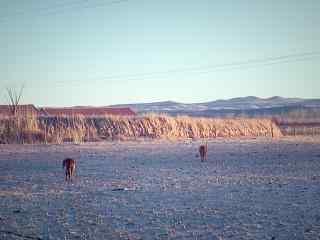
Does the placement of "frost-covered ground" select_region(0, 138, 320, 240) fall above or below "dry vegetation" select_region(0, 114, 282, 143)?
below

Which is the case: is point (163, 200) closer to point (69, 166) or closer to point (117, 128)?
point (69, 166)

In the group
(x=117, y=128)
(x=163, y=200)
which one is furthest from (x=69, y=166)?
(x=117, y=128)

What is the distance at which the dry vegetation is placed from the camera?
96.4ft

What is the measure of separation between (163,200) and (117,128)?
23485 millimetres

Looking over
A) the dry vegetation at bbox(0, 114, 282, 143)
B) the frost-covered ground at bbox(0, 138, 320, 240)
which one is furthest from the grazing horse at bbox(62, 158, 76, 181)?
the dry vegetation at bbox(0, 114, 282, 143)

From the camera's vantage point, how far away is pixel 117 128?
32.9 meters

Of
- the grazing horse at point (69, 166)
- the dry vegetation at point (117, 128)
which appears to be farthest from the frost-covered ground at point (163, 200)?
the dry vegetation at point (117, 128)

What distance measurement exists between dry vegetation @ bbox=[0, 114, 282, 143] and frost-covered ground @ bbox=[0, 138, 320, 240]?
482 inches

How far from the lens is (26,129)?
29375 millimetres

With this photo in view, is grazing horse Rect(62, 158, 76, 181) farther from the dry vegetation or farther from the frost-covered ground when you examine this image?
the dry vegetation

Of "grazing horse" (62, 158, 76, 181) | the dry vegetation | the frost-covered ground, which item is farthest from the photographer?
the dry vegetation

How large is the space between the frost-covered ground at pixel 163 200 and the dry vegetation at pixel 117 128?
12.2m

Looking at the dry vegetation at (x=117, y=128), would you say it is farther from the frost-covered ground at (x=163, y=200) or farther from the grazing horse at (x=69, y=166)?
the grazing horse at (x=69, y=166)

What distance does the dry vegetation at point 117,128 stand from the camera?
2938 centimetres
